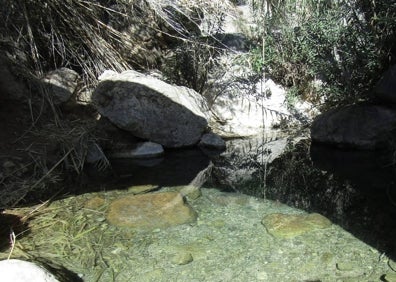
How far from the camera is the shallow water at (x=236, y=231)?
3041 mm

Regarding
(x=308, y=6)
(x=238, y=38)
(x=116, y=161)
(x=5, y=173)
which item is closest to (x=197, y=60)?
(x=238, y=38)

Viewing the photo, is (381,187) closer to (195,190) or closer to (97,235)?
(195,190)

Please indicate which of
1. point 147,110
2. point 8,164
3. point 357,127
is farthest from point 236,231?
point 357,127

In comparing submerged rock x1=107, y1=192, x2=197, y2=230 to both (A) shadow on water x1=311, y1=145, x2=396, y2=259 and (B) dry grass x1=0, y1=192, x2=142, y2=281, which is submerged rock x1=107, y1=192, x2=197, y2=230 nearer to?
Result: (B) dry grass x1=0, y1=192, x2=142, y2=281

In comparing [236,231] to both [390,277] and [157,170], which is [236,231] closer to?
[390,277]

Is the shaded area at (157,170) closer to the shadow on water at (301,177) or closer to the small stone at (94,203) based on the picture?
the shadow on water at (301,177)

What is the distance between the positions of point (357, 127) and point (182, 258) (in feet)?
10.3

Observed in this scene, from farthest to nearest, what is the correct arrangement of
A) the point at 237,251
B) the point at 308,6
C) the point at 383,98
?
the point at 308,6, the point at 383,98, the point at 237,251

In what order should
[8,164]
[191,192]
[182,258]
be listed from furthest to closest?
1. [8,164]
2. [191,192]
3. [182,258]

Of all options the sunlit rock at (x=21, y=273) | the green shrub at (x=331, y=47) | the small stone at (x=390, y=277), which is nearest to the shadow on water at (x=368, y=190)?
the small stone at (x=390, y=277)

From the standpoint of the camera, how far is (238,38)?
7266 mm

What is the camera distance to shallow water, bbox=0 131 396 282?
3.04m

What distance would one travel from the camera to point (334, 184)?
451 cm

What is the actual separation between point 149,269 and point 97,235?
1.95 feet
